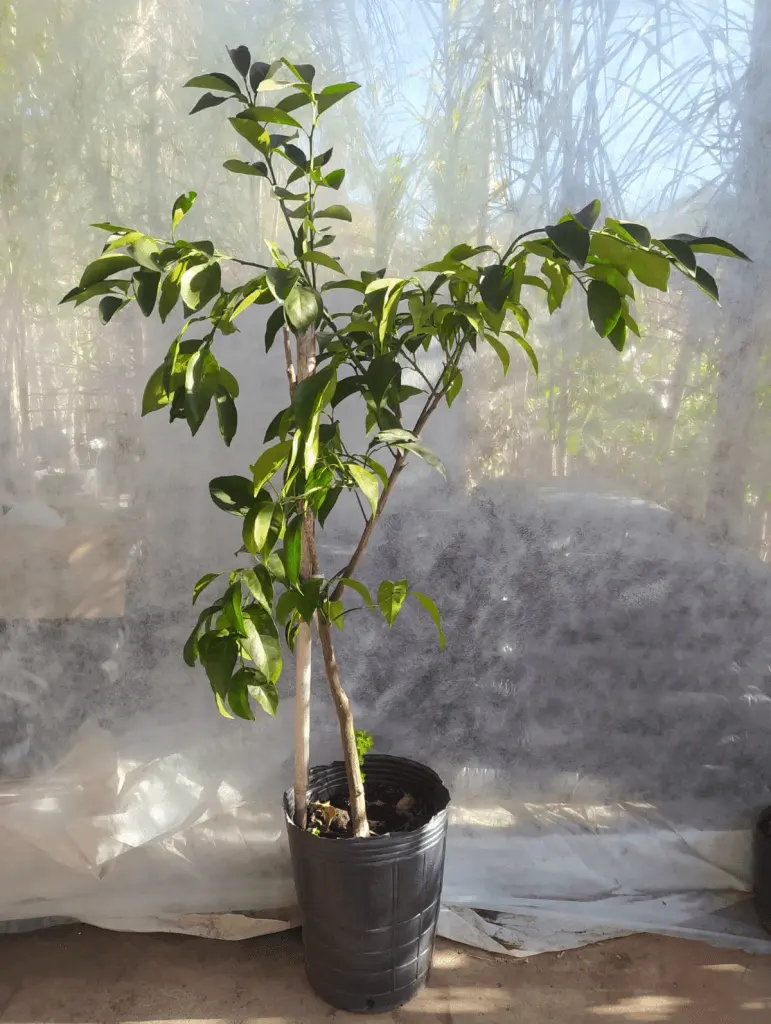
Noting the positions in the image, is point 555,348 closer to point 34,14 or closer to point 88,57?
point 88,57

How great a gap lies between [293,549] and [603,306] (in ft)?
1.63

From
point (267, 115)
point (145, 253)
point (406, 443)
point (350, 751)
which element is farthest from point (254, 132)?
point (350, 751)

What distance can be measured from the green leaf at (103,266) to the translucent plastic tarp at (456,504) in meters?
0.48

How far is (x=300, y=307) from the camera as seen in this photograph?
0.98 metres

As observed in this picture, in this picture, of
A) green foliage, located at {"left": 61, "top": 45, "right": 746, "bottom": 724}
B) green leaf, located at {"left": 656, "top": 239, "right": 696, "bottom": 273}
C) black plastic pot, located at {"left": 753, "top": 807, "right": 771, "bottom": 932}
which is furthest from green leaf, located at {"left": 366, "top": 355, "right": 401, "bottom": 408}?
black plastic pot, located at {"left": 753, "top": 807, "right": 771, "bottom": 932}

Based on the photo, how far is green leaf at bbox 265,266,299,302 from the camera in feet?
3.16

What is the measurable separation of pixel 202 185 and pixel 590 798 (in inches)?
53.2

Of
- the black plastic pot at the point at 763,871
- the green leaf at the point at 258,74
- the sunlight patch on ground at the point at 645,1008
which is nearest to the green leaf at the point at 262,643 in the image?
the green leaf at the point at 258,74

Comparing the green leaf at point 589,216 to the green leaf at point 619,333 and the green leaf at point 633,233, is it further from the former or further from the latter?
the green leaf at point 619,333

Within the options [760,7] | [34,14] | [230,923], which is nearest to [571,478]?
[760,7]

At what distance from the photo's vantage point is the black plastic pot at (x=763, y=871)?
5.23 feet

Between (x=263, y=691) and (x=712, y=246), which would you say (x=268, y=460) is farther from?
(x=712, y=246)

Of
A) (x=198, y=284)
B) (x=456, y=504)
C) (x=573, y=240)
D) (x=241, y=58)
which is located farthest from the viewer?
(x=456, y=504)

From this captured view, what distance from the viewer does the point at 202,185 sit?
146 cm
